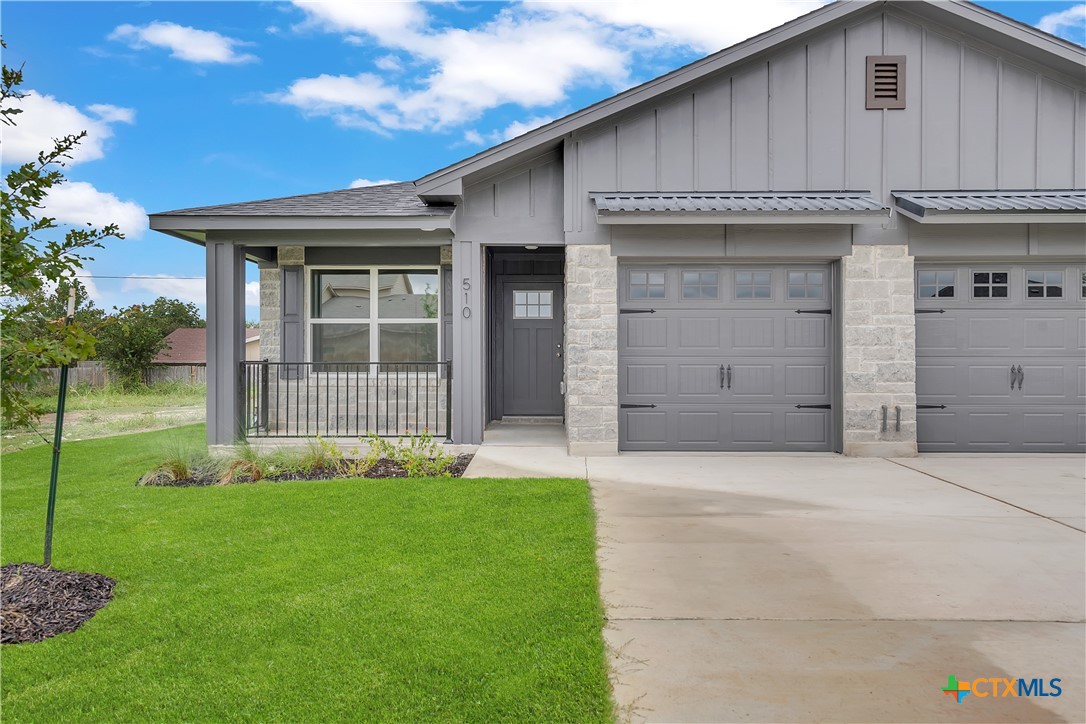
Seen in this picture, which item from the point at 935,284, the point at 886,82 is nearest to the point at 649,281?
the point at 935,284

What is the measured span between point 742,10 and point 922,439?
294 inches

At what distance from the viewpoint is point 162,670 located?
2.72 m

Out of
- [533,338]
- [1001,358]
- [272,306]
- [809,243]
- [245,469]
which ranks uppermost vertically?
[809,243]

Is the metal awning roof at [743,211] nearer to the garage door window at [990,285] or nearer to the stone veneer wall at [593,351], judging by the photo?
the stone veneer wall at [593,351]

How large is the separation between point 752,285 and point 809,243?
2.66 feet

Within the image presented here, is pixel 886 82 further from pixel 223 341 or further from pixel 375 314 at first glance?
pixel 223 341

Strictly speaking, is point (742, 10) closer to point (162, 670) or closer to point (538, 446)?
point (538, 446)

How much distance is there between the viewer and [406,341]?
1027 cm

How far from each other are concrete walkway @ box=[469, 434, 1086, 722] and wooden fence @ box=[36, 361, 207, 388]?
19.6 meters

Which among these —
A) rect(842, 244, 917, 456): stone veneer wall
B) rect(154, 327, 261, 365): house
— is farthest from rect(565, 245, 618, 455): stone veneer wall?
rect(154, 327, 261, 365): house

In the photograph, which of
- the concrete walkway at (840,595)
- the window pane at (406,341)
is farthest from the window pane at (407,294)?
the concrete walkway at (840,595)

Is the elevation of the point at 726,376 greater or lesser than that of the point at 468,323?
lesser

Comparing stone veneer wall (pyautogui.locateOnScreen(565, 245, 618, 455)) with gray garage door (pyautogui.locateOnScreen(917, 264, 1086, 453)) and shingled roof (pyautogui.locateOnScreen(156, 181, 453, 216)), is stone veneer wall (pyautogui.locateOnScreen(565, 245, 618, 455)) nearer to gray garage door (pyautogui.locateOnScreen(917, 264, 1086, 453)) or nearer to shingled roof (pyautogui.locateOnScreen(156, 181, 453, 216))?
shingled roof (pyautogui.locateOnScreen(156, 181, 453, 216))

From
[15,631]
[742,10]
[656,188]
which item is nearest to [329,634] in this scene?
[15,631]
